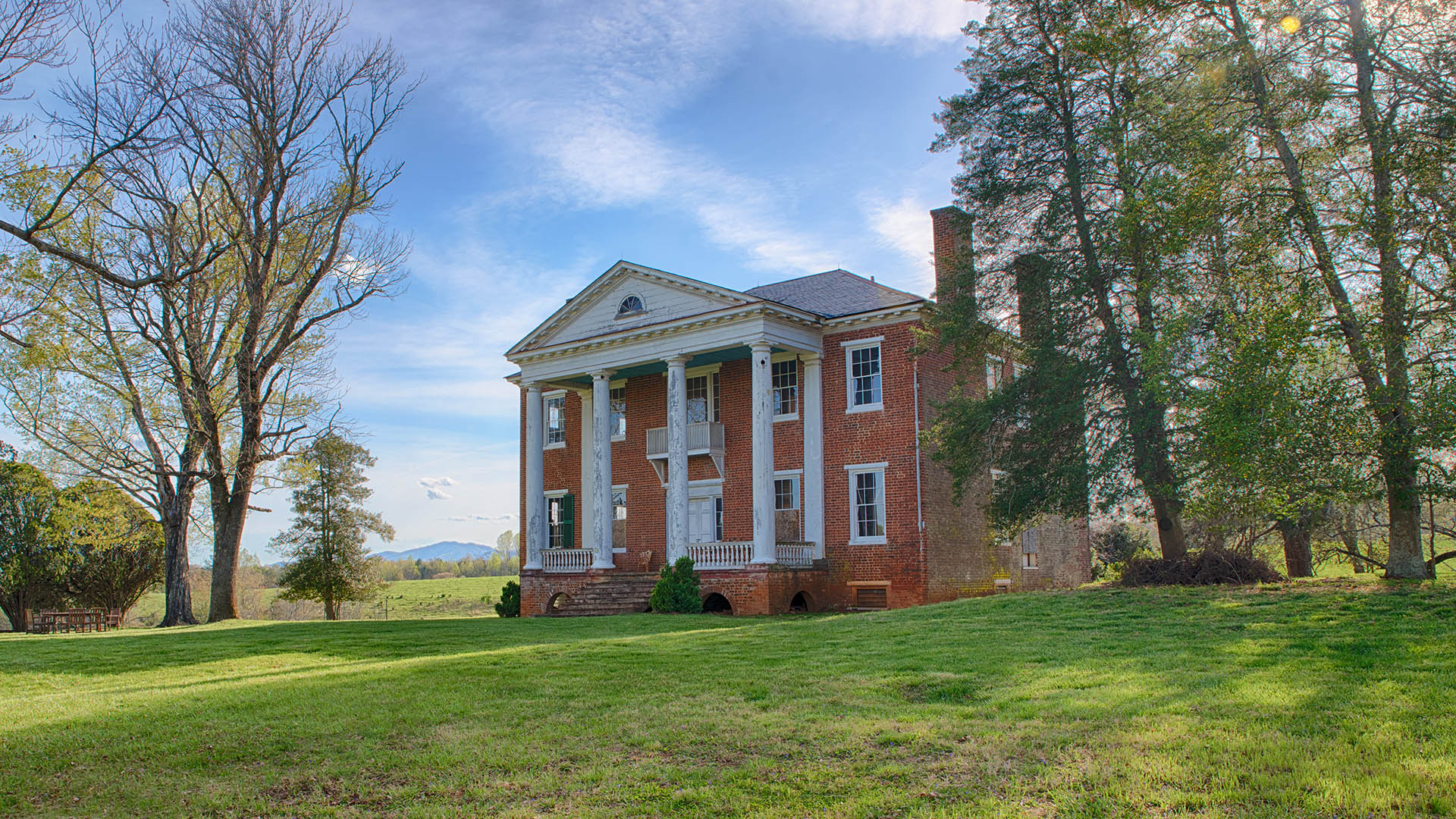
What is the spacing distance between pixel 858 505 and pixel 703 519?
15.9ft

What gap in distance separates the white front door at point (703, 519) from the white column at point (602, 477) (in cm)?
236

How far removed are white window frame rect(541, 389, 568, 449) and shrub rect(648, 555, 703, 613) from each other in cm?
886

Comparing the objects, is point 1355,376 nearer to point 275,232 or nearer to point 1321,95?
point 1321,95

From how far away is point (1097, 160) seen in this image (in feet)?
64.7

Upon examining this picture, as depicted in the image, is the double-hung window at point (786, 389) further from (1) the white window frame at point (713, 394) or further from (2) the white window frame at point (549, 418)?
(2) the white window frame at point (549, 418)

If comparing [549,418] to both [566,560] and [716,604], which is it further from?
[716,604]

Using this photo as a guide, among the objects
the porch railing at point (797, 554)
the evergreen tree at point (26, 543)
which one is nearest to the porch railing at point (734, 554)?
the porch railing at point (797, 554)

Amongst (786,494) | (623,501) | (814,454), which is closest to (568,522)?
(623,501)

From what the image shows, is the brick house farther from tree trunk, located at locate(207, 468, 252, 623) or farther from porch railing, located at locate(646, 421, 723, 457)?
tree trunk, located at locate(207, 468, 252, 623)

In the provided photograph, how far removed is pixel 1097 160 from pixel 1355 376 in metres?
6.85

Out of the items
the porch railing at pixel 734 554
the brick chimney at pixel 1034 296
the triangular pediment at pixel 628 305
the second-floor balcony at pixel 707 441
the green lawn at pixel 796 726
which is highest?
the triangular pediment at pixel 628 305

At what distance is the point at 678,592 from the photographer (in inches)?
930

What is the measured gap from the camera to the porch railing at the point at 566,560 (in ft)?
90.9

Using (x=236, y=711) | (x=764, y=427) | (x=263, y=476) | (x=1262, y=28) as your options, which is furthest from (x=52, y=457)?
(x=1262, y=28)
